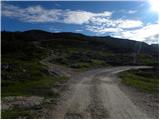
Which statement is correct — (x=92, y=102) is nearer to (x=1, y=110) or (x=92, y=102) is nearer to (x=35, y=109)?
(x=35, y=109)

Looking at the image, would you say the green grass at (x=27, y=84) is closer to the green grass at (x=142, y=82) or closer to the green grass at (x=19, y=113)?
the green grass at (x=19, y=113)

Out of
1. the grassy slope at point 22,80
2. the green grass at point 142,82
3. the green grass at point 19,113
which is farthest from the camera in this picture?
the green grass at point 142,82

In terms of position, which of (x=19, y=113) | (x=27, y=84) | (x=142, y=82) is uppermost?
(x=19, y=113)

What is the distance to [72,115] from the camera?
64.3ft

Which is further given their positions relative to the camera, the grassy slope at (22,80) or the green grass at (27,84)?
the green grass at (27,84)

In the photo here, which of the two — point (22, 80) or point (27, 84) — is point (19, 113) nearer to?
point (27, 84)

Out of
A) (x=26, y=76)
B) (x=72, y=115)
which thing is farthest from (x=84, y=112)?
(x=26, y=76)

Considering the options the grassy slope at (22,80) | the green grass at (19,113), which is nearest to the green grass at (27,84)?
the grassy slope at (22,80)

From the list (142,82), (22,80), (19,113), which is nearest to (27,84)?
(22,80)

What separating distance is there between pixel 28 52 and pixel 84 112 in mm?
90603

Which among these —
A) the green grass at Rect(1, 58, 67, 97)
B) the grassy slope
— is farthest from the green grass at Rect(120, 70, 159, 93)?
the green grass at Rect(1, 58, 67, 97)

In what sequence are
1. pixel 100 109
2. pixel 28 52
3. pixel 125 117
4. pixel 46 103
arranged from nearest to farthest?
pixel 125 117, pixel 100 109, pixel 46 103, pixel 28 52

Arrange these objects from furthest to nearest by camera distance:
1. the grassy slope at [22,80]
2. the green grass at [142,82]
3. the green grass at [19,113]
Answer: the green grass at [142,82] < the grassy slope at [22,80] < the green grass at [19,113]

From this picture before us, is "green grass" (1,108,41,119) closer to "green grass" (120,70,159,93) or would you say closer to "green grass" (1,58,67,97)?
"green grass" (1,58,67,97)
